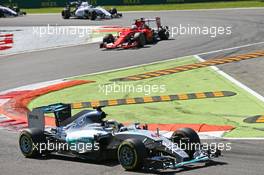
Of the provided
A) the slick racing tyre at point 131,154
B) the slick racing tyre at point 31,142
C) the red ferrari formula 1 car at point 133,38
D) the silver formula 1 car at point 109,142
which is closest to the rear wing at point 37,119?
the silver formula 1 car at point 109,142

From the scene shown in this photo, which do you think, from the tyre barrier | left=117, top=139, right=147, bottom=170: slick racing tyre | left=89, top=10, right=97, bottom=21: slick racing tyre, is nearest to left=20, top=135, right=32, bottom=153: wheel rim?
left=117, top=139, right=147, bottom=170: slick racing tyre

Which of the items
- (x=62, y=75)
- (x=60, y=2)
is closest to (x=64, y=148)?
(x=62, y=75)

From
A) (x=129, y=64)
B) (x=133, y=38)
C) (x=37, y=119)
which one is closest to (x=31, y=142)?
(x=37, y=119)

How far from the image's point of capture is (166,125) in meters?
16.1

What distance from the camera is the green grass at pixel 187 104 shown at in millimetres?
16547

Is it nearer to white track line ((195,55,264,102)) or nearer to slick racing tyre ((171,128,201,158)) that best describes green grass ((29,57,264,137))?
white track line ((195,55,264,102))

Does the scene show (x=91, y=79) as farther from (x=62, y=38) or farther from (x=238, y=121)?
(x=62, y=38)

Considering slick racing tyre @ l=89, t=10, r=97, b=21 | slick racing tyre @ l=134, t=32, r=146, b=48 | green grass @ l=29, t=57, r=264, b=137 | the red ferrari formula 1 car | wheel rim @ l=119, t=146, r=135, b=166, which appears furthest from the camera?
slick racing tyre @ l=89, t=10, r=97, b=21

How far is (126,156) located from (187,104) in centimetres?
714

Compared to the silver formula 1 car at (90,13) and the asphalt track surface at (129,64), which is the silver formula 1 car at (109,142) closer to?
the asphalt track surface at (129,64)

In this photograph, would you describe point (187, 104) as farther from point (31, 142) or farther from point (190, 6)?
point (190, 6)

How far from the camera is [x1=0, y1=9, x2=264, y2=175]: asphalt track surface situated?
478 inches

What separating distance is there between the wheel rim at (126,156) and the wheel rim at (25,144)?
8.42 ft

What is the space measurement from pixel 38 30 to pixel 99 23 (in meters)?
5.49
